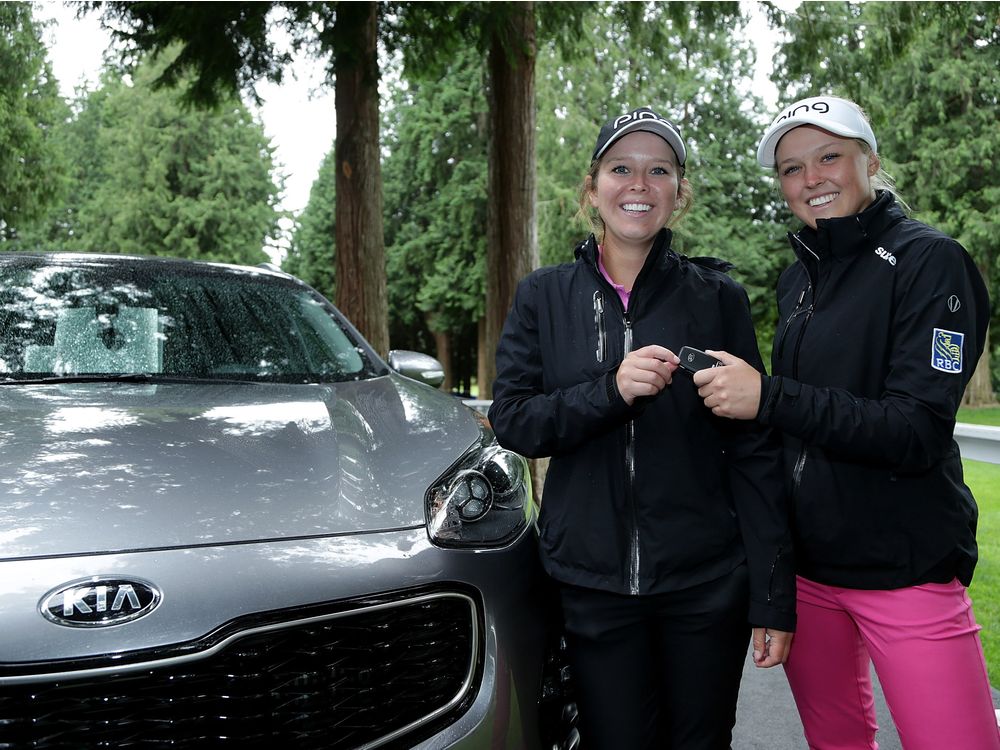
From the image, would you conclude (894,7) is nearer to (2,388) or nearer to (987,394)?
(2,388)

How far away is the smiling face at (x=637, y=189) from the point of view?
7.38ft

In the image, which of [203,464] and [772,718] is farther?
[772,718]

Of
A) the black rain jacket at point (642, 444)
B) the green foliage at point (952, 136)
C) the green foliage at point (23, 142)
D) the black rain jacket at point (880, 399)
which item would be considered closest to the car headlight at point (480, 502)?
the black rain jacket at point (642, 444)

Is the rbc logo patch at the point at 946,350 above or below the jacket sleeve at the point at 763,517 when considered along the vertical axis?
above

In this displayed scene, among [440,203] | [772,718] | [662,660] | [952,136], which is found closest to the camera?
[662,660]

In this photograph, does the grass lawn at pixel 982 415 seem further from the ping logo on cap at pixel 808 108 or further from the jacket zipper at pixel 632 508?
the jacket zipper at pixel 632 508

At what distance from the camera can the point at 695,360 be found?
6.48 ft

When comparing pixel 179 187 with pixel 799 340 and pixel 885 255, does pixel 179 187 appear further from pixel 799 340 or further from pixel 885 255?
pixel 885 255

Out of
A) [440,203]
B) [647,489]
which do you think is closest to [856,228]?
[647,489]

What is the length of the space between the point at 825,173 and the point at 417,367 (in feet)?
6.36

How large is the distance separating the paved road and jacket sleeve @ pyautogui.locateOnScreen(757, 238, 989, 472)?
5.72 feet

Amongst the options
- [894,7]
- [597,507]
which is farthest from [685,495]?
[894,7]

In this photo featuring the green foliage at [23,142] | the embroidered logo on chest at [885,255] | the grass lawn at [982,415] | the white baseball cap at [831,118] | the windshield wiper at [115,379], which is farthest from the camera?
the grass lawn at [982,415]

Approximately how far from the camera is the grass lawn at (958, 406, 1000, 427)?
21.9 meters
